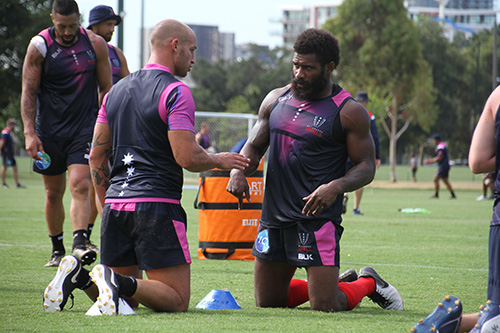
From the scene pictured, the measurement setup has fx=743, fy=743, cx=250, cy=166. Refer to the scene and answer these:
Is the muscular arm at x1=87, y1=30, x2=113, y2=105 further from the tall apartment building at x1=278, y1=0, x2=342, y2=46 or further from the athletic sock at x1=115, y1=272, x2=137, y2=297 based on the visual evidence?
the tall apartment building at x1=278, y1=0, x2=342, y2=46

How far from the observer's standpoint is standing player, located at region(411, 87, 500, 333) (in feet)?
12.0

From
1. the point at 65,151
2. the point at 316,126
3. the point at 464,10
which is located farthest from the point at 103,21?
the point at 464,10

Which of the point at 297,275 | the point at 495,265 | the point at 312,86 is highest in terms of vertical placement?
the point at 312,86

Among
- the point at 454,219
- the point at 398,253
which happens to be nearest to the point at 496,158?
the point at 398,253

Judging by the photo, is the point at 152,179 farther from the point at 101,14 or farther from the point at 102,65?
the point at 101,14

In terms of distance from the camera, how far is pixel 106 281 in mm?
4309

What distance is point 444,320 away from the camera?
3746 millimetres

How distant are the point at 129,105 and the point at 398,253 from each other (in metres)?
5.26

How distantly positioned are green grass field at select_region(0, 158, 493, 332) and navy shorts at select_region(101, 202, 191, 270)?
35cm

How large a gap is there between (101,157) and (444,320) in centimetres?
258

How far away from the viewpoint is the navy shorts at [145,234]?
15.2 feet

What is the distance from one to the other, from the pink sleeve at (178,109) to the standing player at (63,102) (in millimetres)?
2438

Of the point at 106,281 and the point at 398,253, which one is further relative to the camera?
the point at 398,253

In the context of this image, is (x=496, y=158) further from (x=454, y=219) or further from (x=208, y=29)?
(x=208, y=29)
